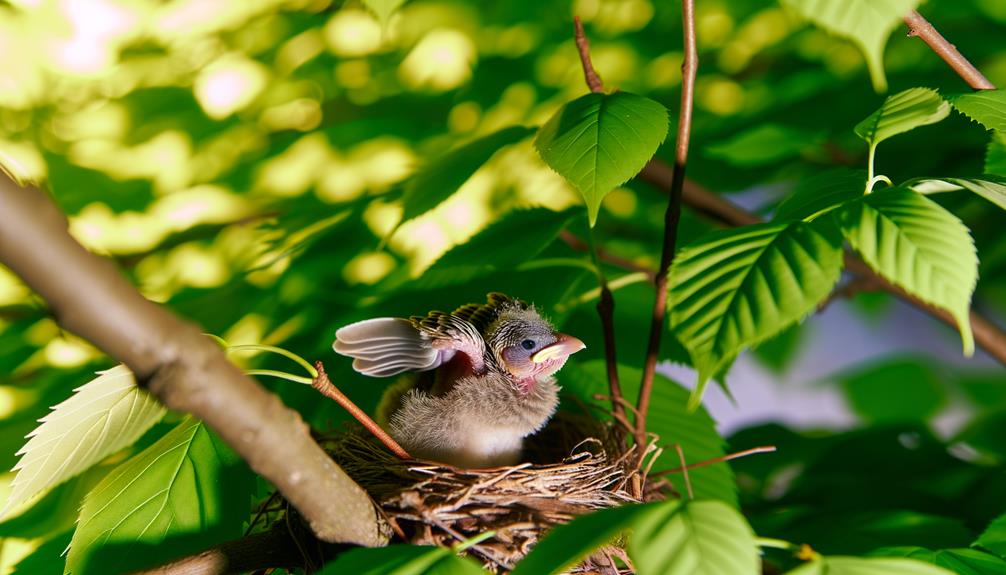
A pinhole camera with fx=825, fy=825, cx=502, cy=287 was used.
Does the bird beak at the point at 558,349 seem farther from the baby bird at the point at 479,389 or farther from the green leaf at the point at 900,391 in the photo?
the green leaf at the point at 900,391

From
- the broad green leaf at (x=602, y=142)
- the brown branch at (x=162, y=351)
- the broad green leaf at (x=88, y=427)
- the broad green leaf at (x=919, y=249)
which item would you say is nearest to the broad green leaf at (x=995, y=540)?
the broad green leaf at (x=919, y=249)

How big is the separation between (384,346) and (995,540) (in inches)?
22.4

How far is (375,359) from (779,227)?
42 cm

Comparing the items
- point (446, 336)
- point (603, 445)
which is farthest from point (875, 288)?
point (446, 336)

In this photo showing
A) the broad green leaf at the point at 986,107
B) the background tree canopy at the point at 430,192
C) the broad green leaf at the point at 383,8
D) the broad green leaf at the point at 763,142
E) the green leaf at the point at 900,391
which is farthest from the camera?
the green leaf at the point at 900,391

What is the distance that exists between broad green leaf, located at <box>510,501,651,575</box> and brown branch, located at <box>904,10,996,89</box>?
46 cm

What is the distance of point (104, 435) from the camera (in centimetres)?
56

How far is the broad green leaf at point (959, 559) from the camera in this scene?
2.11ft

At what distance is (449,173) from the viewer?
0.80 m

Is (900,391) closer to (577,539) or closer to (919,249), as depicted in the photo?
(919,249)

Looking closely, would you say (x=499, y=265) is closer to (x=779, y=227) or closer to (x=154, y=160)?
(x=779, y=227)

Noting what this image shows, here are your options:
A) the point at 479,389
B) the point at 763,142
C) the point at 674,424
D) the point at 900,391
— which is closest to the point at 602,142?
the point at 479,389

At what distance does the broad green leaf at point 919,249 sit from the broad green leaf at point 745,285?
2 cm

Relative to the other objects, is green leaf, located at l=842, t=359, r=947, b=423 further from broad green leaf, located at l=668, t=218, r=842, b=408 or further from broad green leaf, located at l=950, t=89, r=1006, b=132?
broad green leaf, located at l=668, t=218, r=842, b=408
